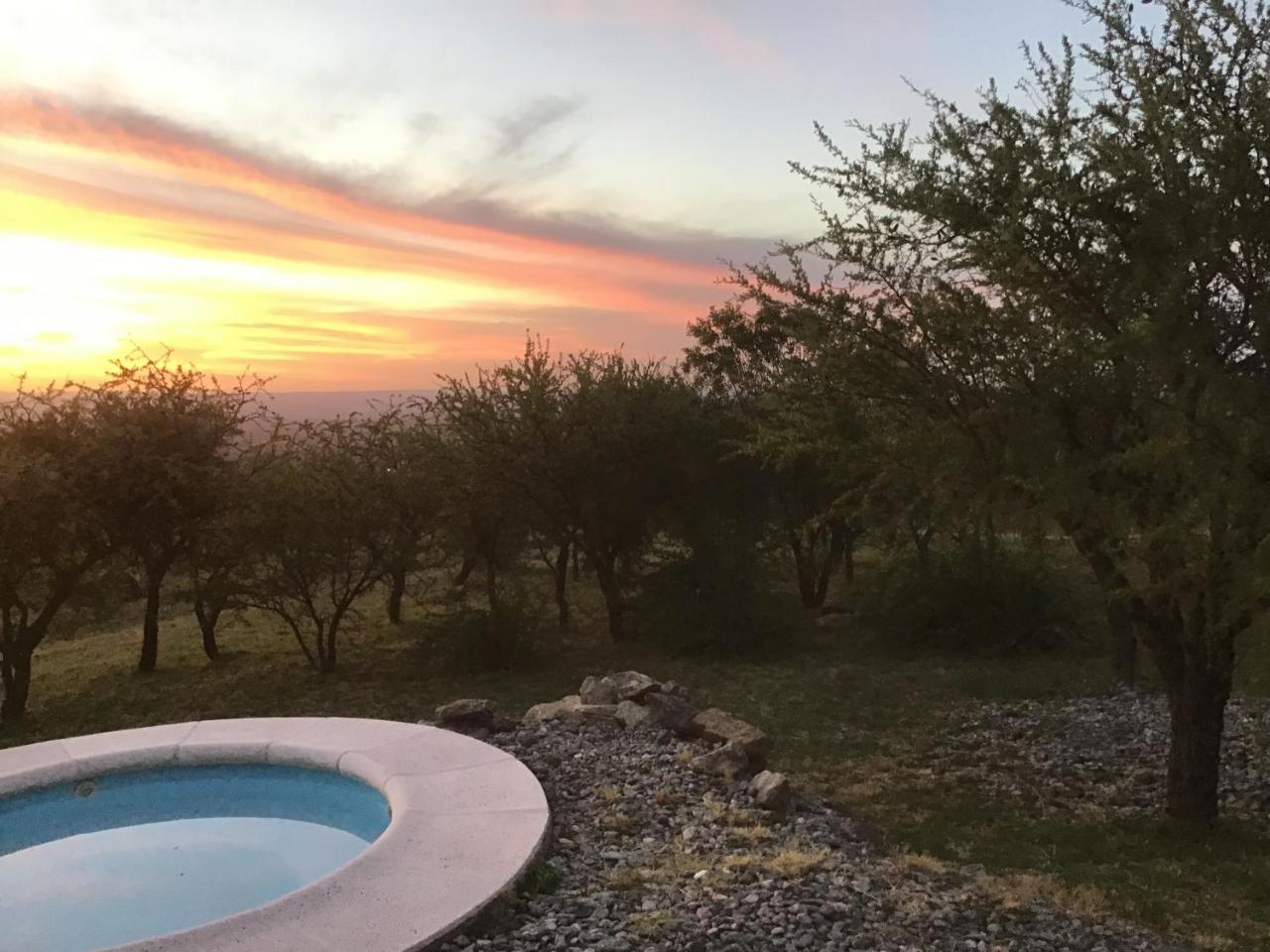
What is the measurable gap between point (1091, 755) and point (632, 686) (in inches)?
216

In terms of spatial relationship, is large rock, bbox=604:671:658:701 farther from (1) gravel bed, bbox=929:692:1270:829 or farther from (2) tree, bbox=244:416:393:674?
(2) tree, bbox=244:416:393:674

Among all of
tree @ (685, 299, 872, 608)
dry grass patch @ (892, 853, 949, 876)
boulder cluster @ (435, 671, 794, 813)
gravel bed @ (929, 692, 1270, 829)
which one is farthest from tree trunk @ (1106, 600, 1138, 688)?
dry grass patch @ (892, 853, 949, 876)

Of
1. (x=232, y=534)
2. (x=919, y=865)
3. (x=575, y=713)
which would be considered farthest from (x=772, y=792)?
(x=232, y=534)

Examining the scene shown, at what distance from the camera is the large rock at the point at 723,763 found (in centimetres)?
912

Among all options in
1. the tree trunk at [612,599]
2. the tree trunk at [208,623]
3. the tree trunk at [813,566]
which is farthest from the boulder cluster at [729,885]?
the tree trunk at [813,566]

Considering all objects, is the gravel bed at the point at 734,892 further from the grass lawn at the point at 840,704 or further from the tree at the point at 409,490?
Answer: the tree at the point at 409,490

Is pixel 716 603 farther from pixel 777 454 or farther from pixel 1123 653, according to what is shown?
pixel 1123 653

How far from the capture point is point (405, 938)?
565cm

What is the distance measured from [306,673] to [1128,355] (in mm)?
14526

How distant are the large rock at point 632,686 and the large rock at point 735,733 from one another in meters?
0.74

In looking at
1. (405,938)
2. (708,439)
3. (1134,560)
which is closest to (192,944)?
(405,938)

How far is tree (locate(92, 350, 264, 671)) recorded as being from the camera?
1563cm

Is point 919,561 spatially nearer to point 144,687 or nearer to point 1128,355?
point 1128,355

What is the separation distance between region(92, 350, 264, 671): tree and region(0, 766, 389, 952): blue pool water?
7196mm
